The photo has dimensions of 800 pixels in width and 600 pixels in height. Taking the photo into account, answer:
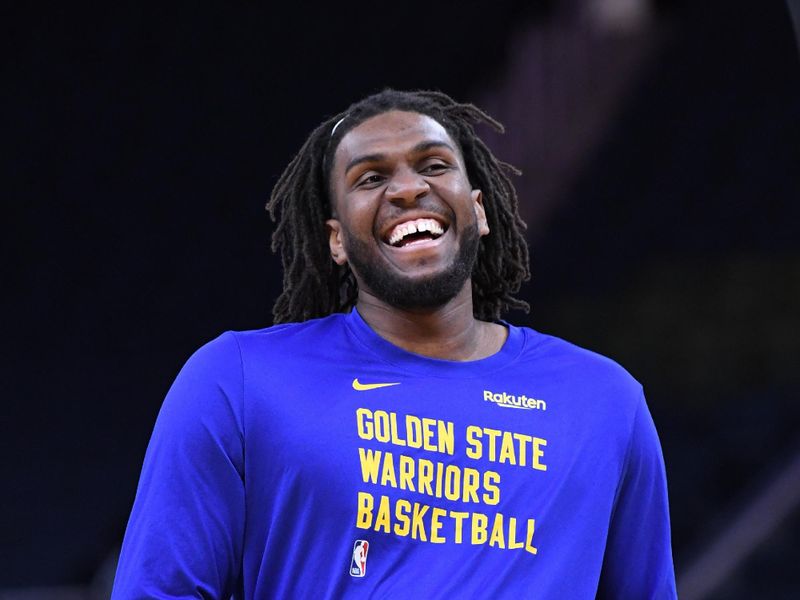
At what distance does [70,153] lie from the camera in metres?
8.88

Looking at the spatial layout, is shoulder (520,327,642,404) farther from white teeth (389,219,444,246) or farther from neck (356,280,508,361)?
white teeth (389,219,444,246)

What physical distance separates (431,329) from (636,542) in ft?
1.91

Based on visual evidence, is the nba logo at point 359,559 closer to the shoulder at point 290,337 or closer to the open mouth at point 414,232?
the shoulder at point 290,337

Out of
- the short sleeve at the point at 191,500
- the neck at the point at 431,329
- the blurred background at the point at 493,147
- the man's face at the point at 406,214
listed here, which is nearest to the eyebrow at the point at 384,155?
the man's face at the point at 406,214

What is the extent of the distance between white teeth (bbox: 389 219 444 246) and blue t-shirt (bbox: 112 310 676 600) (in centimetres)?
23

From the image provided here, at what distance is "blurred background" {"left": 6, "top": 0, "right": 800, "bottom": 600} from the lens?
29.0 ft

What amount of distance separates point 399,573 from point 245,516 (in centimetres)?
30

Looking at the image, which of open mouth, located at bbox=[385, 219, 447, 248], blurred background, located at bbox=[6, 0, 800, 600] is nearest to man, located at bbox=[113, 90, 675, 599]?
open mouth, located at bbox=[385, 219, 447, 248]

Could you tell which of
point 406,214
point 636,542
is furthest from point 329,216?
point 636,542

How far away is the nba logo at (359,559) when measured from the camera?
8.42 feet

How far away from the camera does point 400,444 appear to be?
105 inches

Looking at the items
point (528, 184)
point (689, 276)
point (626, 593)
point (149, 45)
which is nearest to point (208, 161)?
point (149, 45)

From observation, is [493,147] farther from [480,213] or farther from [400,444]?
[400,444]

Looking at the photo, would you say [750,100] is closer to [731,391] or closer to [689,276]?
[689,276]
